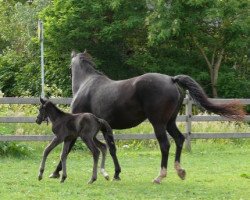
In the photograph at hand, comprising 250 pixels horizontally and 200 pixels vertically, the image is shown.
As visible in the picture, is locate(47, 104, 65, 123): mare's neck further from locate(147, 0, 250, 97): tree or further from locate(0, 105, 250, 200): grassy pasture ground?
locate(147, 0, 250, 97): tree

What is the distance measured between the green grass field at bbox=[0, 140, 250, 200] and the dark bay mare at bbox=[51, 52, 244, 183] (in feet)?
1.84

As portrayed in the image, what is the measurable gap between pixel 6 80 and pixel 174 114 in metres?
22.9

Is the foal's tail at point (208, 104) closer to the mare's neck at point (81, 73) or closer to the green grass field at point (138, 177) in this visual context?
the green grass field at point (138, 177)

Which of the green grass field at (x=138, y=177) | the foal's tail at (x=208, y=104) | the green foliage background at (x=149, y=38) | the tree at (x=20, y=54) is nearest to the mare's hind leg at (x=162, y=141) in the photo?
the green grass field at (x=138, y=177)

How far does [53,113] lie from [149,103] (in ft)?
4.88

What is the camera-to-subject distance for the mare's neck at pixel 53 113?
10.3m

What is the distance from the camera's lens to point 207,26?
27766mm

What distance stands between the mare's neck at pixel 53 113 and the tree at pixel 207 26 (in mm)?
15255

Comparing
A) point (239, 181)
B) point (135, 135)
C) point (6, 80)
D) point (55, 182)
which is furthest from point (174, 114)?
point (6, 80)

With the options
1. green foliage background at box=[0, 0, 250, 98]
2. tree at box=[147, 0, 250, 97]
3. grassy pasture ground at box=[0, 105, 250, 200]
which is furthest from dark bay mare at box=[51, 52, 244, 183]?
tree at box=[147, 0, 250, 97]

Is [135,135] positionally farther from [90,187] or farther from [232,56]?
[232,56]

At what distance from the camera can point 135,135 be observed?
15375mm

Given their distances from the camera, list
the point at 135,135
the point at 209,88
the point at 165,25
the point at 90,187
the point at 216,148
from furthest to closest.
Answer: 1. the point at 209,88
2. the point at 165,25
3. the point at 216,148
4. the point at 135,135
5. the point at 90,187

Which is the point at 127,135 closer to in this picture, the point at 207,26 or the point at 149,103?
the point at 149,103
